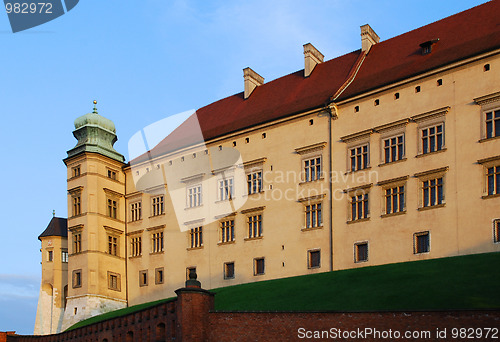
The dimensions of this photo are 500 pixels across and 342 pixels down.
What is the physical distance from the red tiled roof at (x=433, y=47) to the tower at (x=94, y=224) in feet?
61.6

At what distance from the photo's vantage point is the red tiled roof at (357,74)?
38.4 meters

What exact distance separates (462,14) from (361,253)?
14.8m

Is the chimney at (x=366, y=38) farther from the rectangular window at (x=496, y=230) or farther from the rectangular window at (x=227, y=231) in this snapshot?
the rectangular window at (x=496, y=230)

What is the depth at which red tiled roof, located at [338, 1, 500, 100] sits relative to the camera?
3738 cm

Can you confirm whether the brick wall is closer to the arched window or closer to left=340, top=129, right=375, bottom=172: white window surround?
the arched window

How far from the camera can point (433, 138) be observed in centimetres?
3731

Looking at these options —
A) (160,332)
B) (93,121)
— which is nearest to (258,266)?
(160,332)

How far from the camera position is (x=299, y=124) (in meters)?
42.8

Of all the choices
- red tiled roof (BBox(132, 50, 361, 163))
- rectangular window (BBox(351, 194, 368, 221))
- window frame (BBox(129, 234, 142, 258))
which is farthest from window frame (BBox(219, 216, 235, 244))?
rectangular window (BBox(351, 194, 368, 221))

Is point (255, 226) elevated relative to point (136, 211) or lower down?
lower down

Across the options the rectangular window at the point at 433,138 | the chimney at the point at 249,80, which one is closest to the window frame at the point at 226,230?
the chimney at the point at 249,80

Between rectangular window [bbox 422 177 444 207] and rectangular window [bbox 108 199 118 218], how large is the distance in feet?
75.6

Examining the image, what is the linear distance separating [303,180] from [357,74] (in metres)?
7.06

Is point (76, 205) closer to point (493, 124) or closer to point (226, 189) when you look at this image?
point (226, 189)
